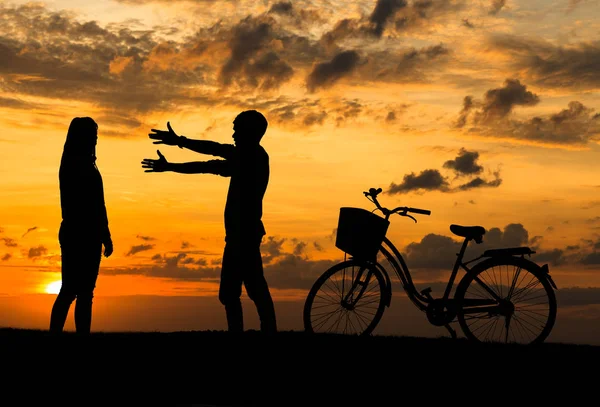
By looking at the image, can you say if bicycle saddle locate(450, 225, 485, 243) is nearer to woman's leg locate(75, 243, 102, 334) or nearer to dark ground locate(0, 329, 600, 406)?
dark ground locate(0, 329, 600, 406)

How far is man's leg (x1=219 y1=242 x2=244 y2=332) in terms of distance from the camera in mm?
9672

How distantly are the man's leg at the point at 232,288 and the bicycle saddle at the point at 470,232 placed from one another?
117 inches

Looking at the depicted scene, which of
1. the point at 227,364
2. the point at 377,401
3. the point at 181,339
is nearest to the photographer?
the point at 377,401

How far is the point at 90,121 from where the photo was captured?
9.90 meters

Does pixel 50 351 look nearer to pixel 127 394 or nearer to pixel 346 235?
pixel 127 394

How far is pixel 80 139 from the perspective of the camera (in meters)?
9.87

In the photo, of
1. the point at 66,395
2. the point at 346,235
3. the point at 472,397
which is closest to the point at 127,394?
the point at 66,395

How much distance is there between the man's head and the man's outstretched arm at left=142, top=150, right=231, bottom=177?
0.34 meters

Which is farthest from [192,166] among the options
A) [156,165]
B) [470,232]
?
[470,232]

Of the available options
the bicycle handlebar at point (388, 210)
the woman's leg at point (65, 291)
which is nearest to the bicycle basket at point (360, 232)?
the bicycle handlebar at point (388, 210)

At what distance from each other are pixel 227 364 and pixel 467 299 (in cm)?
369

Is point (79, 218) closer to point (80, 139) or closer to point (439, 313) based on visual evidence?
point (80, 139)

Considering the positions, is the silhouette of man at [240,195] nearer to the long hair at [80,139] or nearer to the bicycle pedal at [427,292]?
the long hair at [80,139]

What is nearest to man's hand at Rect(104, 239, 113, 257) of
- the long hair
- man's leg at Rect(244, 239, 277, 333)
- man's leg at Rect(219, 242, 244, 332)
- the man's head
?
the long hair
